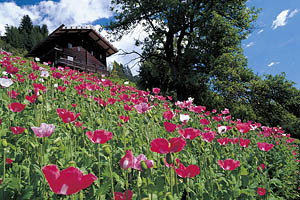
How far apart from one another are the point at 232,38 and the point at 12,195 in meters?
13.7

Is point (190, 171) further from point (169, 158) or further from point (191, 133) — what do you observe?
point (191, 133)

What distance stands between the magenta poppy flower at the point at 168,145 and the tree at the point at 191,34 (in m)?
11.1

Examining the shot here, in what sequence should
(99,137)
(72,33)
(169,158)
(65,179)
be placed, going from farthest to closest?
(72,33)
(99,137)
(169,158)
(65,179)

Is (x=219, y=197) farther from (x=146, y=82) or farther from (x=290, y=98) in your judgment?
(x=146, y=82)

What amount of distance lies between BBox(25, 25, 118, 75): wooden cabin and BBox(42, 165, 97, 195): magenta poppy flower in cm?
2103

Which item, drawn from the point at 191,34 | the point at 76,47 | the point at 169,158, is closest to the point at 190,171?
the point at 169,158

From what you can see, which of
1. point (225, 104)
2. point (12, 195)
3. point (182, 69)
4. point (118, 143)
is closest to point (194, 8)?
point (182, 69)

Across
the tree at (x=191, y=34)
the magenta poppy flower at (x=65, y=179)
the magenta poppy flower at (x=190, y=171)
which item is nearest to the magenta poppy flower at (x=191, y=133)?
the magenta poppy flower at (x=190, y=171)

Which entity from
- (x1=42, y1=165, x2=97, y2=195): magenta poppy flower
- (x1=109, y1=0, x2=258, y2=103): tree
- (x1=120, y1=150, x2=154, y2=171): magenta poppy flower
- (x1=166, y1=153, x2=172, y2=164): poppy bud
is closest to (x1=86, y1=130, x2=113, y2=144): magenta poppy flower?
(x1=120, y1=150, x2=154, y2=171): magenta poppy flower

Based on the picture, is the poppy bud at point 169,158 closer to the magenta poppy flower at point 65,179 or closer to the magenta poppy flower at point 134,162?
the magenta poppy flower at point 134,162

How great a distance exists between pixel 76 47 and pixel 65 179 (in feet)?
83.8

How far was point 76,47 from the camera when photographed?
23531 millimetres

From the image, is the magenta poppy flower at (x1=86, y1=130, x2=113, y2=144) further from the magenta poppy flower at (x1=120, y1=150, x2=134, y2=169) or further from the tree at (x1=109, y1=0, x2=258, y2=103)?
the tree at (x1=109, y1=0, x2=258, y2=103)

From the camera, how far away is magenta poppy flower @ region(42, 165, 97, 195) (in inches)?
20.7
